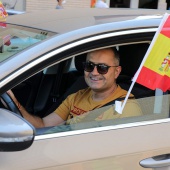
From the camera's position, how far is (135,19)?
7.72 feet

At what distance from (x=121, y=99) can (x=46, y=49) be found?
629 mm

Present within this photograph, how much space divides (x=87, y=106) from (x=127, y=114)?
37cm

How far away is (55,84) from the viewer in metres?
3.56

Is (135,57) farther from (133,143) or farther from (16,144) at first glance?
(16,144)

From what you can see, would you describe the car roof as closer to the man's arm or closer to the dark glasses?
the dark glasses

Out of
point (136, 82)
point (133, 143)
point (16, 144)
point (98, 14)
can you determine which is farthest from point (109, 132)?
point (98, 14)

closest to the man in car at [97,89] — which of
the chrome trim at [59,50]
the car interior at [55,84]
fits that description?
the car interior at [55,84]

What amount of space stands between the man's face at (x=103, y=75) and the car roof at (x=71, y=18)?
0.65 feet

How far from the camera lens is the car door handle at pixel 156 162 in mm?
2137

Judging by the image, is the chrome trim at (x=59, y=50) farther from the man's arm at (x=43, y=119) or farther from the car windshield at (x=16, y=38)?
the man's arm at (x=43, y=119)

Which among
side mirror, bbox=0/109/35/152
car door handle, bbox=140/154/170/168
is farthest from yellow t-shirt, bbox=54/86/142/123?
side mirror, bbox=0/109/35/152

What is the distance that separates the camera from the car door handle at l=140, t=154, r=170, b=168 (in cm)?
214

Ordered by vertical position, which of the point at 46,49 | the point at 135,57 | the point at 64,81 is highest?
the point at 46,49

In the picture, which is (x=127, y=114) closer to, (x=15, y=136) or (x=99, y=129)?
(x=99, y=129)
